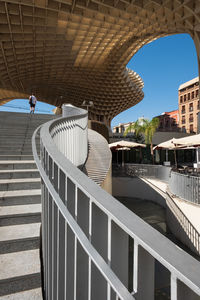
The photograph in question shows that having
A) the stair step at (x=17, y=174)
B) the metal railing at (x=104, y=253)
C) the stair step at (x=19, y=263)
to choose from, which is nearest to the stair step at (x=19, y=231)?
the stair step at (x=19, y=263)

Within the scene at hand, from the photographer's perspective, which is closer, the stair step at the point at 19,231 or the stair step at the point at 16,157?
the stair step at the point at 19,231

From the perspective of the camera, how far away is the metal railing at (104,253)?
0.68 metres

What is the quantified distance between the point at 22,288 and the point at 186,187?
26.2 feet

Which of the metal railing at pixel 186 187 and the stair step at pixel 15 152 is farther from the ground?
the stair step at pixel 15 152

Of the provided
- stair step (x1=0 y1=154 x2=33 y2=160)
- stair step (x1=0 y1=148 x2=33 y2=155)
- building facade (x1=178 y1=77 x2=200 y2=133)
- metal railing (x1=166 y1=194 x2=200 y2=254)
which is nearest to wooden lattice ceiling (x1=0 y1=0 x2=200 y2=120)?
stair step (x1=0 y1=148 x2=33 y2=155)

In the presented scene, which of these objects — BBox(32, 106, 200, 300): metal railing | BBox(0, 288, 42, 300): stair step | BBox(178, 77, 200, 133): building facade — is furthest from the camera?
BBox(178, 77, 200, 133): building facade

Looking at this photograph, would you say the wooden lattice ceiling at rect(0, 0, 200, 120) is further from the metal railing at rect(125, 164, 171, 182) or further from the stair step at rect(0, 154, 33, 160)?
the stair step at rect(0, 154, 33, 160)

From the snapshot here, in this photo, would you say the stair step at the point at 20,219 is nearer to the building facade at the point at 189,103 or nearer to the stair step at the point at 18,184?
the stair step at the point at 18,184

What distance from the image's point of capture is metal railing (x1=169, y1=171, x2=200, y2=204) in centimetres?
816

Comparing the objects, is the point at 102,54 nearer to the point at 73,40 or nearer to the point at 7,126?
the point at 73,40

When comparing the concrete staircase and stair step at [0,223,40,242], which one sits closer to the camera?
the concrete staircase

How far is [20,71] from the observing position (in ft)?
101

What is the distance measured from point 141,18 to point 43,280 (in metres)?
24.3

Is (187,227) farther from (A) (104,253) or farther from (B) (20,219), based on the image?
(A) (104,253)
